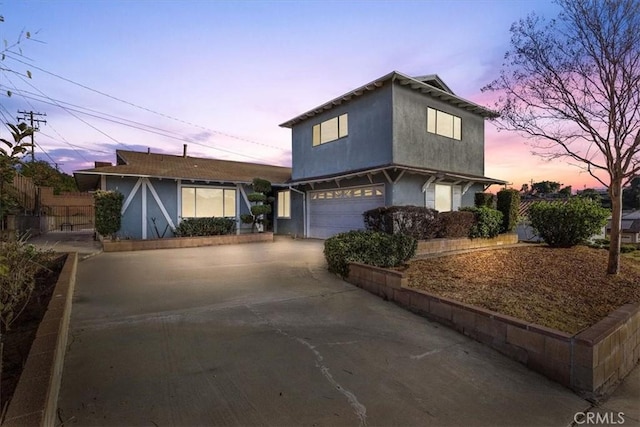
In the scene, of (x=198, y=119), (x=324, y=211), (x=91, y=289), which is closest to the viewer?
(x=91, y=289)

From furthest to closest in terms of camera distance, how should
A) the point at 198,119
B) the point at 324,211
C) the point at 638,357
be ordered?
the point at 198,119 → the point at 324,211 → the point at 638,357

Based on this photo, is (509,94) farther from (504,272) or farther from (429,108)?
(429,108)

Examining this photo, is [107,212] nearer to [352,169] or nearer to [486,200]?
[352,169]

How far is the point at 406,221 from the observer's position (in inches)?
360

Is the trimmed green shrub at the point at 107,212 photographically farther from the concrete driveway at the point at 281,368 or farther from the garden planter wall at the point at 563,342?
the garden planter wall at the point at 563,342

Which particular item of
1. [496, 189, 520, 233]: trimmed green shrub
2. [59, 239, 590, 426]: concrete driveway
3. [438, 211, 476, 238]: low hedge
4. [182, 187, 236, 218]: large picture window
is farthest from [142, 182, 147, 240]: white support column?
[496, 189, 520, 233]: trimmed green shrub

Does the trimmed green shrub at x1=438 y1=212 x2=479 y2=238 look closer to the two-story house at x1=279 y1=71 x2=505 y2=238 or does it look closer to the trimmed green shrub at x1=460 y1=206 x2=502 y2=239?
the trimmed green shrub at x1=460 y1=206 x2=502 y2=239

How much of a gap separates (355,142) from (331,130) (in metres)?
1.75

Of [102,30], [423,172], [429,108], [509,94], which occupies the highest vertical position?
[102,30]

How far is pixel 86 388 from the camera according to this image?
266cm

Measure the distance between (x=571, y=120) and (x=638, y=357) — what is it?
17.4 feet

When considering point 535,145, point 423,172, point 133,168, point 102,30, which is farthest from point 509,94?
point 133,168

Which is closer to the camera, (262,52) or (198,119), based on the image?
(262,52)

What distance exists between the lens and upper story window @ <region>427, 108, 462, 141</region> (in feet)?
43.0
